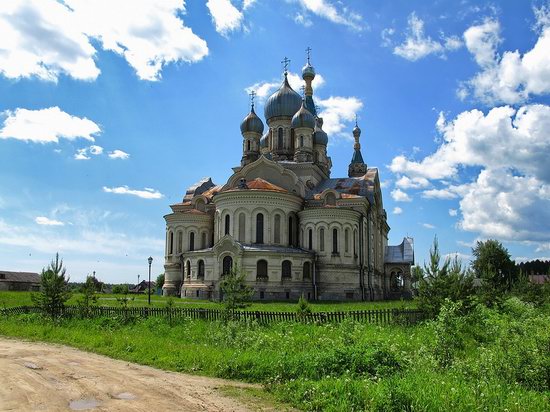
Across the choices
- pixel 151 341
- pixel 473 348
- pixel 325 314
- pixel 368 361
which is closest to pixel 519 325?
pixel 473 348

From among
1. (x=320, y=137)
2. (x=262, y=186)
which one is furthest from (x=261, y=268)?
(x=320, y=137)

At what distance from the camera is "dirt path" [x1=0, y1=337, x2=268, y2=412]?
9156 millimetres

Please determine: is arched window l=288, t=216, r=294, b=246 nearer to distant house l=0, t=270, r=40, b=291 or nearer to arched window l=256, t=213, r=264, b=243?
arched window l=256, t=213, r=264, b=243

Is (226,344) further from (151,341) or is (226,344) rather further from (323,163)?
(323,163)

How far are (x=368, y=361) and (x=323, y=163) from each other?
45483mm

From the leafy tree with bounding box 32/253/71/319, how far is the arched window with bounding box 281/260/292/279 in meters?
19.7

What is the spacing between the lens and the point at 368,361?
436 inches

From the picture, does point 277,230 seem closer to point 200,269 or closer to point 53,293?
point 200,269

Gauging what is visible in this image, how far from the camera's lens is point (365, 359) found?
36.5 ft

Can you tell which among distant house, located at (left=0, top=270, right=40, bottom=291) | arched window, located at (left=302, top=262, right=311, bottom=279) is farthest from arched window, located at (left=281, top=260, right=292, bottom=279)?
distant house, located at (left=0, top=270, right=40, bottom=291)

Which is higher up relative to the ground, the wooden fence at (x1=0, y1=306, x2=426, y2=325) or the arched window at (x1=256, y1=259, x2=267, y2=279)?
the arched window at (x1=256, y1=259, x2=267, y2=279)

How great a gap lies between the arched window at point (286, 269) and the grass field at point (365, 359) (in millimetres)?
21166

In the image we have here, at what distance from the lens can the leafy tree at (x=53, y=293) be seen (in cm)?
2231

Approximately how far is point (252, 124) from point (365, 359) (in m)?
44.3
